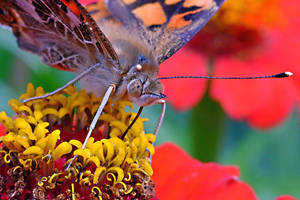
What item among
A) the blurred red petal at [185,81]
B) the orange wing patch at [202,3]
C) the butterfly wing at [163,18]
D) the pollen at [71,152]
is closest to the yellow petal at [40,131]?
the pollen at [71,152]

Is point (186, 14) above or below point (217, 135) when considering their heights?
above

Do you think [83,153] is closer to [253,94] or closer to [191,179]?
[191,179]

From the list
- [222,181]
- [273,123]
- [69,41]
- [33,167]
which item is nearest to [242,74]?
[273,123]

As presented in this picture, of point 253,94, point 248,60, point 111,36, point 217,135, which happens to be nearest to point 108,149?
point 111,36

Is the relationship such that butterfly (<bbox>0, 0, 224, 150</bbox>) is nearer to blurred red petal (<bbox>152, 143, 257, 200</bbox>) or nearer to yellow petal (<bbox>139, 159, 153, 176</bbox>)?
yellow petal (<bbox>139, 159, 153, 176</bbox>)

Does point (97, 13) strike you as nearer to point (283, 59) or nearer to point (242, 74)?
point (242, 74)

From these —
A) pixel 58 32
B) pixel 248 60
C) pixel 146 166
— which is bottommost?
pixel 248 60
